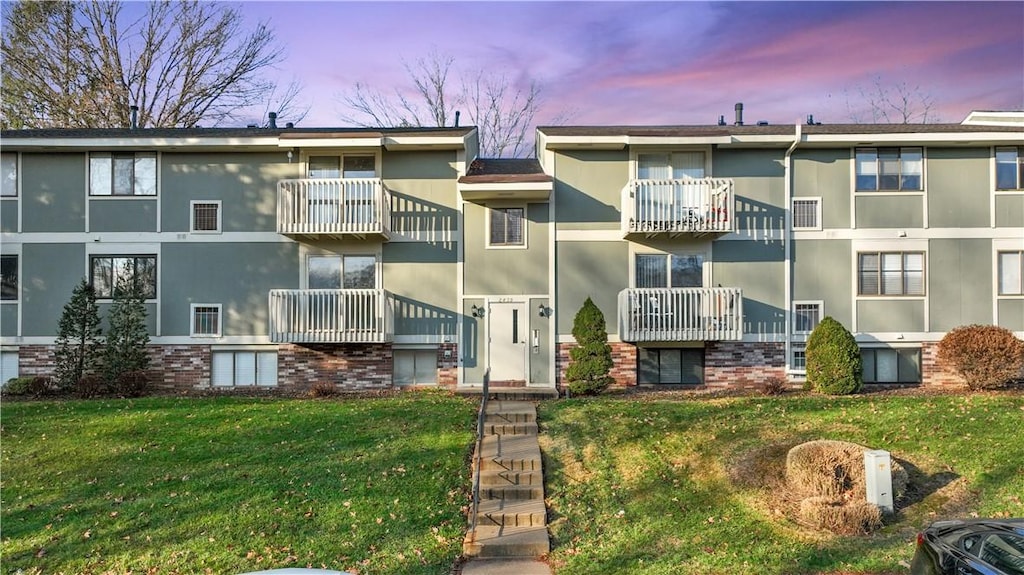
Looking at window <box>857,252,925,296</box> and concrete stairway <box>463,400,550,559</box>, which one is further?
window <box>857,252,925,296</box>

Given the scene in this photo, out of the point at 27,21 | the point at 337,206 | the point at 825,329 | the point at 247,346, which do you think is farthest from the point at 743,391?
the point at 27,21

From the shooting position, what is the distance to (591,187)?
14.6m

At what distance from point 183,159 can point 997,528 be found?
1635 cm

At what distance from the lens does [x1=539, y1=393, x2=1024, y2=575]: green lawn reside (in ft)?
22.6

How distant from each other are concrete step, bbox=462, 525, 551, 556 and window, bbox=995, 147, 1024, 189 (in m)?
14.5

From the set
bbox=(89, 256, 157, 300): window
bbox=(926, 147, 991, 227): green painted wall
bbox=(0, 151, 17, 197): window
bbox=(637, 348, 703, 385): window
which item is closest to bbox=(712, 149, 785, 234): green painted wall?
bbox=(637, 348, 703, 385): window

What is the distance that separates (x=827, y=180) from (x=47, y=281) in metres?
19.0

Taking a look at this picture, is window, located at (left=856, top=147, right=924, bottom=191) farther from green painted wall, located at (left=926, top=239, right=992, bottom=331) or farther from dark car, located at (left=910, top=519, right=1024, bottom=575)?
dark car, located at (left=910, top=519, right=1024, bottom=575)

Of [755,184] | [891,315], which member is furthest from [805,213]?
[891,315]

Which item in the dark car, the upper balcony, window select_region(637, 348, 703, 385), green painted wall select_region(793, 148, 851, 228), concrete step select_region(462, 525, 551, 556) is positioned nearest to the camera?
the dark car

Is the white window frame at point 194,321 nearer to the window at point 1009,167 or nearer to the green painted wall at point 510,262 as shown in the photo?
the green painted wall at point 510,262

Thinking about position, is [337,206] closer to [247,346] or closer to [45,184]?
[247,346]

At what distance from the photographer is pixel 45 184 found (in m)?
14.6

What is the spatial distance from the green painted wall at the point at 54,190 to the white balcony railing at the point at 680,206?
13.2 m
